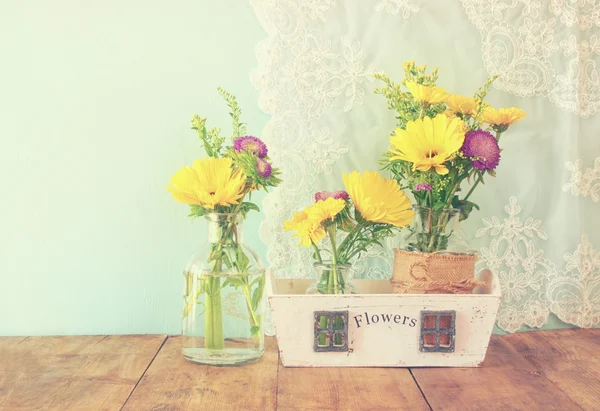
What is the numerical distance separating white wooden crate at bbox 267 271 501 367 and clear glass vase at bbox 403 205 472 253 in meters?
0.08

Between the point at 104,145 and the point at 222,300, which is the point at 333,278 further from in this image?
the point at 104,145

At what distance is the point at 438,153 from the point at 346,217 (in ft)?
0.57

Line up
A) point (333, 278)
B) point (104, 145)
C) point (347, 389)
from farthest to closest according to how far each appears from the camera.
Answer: point (104, 145)
point (333, 278)
point (347, 389)

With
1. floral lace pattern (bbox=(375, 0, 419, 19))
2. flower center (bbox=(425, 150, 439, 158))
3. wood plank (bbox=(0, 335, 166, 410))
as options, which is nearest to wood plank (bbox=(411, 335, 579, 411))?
flower center (bbox=(425, 150, 439, 158))

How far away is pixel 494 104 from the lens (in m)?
1.21

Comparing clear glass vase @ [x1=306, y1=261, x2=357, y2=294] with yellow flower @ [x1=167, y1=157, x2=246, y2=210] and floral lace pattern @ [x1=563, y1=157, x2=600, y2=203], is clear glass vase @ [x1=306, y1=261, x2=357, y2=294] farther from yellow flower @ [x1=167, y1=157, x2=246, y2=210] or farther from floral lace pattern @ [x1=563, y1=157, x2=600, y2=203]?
floral lace pattern @ [x1=563, y1=157, x2=600, y2=203]

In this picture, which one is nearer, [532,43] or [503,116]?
[503,116]

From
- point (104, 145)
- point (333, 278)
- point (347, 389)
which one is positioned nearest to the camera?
point (347, 389)

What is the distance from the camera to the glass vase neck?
3.32 feet

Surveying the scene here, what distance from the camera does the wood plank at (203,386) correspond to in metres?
0.84

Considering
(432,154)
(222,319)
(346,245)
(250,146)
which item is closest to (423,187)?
(432,154)

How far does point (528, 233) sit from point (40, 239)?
3.05 ft

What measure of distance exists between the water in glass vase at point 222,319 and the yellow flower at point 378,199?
21cm

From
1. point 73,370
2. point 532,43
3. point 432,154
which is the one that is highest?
point 532,43
